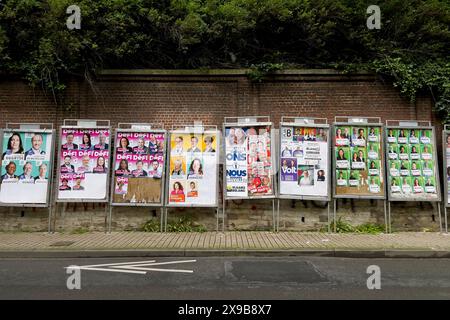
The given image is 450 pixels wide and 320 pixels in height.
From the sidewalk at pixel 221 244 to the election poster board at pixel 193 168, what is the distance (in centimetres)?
97

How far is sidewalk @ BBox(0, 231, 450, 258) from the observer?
28.8ft

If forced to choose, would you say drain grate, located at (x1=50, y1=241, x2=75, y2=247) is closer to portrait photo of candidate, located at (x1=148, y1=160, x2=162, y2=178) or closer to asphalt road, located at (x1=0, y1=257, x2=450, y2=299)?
asphalt road, located at (x1=0, y1=257, x2=450, y2=299)

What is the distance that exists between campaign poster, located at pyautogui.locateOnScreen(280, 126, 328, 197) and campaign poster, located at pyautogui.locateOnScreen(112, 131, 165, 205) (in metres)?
3.41

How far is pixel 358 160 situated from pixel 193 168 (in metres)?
4.58

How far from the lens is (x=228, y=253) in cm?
877

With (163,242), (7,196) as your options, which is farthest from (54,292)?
(7,196)

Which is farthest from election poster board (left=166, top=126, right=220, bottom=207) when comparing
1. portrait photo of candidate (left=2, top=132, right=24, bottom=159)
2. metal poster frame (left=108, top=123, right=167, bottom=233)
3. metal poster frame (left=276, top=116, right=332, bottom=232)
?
portrait photo of candidate (left=2, top=132, right=24, bottom=159)

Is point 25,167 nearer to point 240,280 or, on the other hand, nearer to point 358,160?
point 240,280

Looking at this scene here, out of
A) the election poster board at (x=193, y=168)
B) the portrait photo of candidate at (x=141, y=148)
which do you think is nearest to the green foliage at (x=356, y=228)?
the election poster board at (x=193, y=168)

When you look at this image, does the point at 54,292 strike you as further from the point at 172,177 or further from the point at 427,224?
the point at 427,224

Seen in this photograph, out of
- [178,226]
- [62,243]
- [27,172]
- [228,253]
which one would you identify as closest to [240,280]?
[228,253]

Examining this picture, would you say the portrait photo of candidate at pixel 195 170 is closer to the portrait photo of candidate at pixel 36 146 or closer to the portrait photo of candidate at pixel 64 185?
the portrait photo of candidate at pixel 64 185

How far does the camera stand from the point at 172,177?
36.3 feet

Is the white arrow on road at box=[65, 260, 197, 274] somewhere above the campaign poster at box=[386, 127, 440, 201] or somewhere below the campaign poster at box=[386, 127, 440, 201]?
below
